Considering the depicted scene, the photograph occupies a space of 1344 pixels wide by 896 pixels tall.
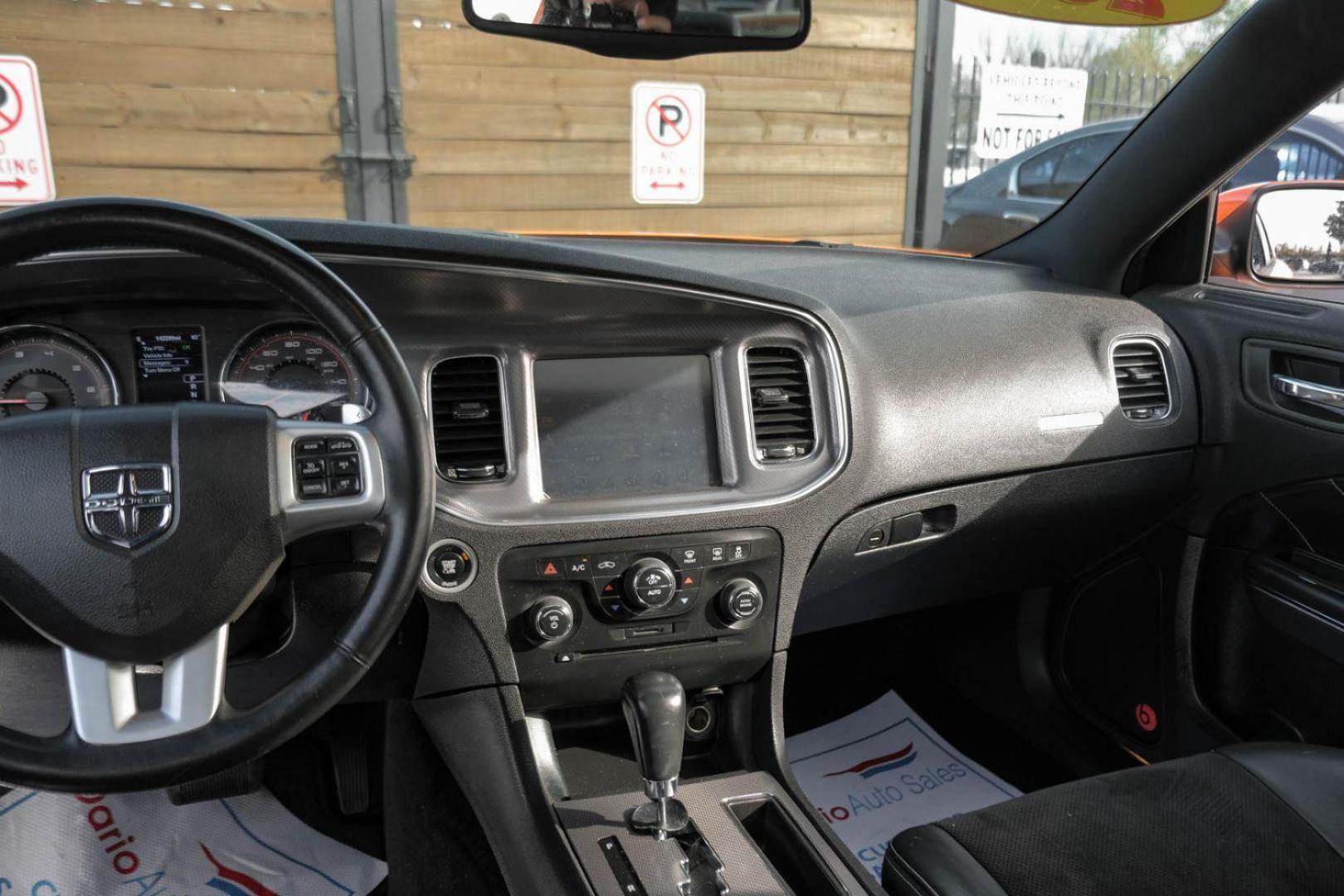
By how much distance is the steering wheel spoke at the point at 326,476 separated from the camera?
1063 mm

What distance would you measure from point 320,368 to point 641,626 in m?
0.53

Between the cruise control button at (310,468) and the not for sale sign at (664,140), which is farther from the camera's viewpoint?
the not for sale sign at (664,140)

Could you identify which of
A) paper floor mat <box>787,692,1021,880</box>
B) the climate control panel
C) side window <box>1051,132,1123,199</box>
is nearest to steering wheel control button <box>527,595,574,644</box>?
the climate control panel

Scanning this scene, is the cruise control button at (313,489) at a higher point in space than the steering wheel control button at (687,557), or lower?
higher

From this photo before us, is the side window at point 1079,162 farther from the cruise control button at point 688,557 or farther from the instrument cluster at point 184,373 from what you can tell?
the instrument cluster at point 184,373

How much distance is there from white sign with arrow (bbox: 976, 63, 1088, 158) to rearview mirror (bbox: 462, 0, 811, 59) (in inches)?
76.5

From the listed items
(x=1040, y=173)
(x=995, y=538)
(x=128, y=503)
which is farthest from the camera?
(x=1040, y=173)

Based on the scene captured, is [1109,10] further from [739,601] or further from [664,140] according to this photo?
[664,140]

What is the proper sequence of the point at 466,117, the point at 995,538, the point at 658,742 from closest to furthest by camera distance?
the point at 658,742 → the point at 995,538 → the point at 466,117

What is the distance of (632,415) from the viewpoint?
1.48 m

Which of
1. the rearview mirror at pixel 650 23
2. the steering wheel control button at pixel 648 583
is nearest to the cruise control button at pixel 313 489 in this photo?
the steering wheel control button at pixel 648 583

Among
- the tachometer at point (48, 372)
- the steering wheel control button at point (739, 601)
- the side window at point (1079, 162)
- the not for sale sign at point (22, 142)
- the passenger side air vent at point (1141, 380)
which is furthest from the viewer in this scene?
the not for sale sign at point (22, 142)

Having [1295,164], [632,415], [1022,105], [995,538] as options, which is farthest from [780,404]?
[1022,105]

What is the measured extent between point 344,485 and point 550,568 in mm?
391
